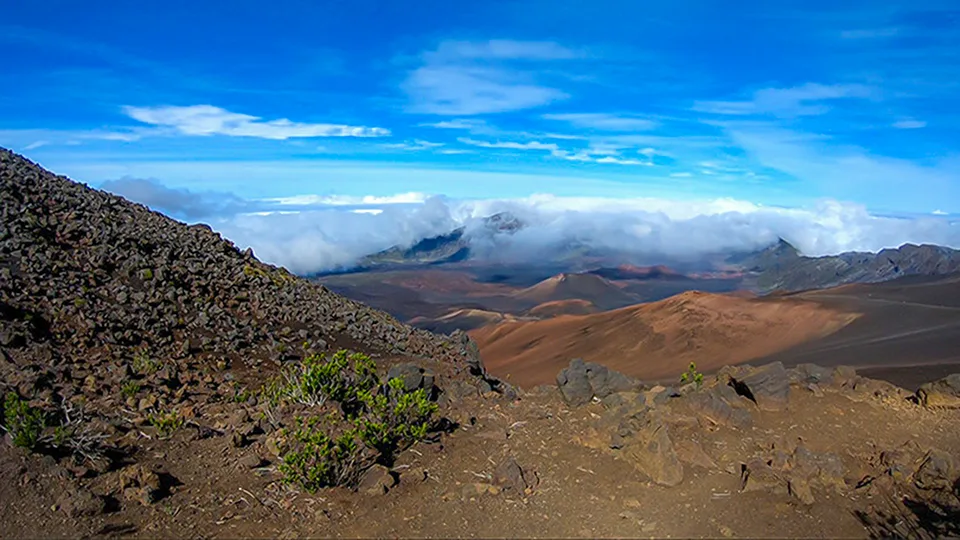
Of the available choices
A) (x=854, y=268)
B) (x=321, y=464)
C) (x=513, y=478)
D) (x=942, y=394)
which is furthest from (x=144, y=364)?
(x=854, y=268)

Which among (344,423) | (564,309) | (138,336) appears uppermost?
(138,336)

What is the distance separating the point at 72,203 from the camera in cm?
1438

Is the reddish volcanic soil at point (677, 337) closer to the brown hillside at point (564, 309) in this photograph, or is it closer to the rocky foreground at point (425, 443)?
the rocky foreground at point (425, 443)

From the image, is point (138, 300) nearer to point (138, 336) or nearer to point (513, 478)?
point (138, 336)

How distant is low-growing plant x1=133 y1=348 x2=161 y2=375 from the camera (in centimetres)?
958

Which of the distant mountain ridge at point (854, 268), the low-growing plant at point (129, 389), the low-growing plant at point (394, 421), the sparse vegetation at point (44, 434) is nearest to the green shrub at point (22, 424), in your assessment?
the sparse vegetation at point (44, 434)

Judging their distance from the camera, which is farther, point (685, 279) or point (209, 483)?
point (685, 279)

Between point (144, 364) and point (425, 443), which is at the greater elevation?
point (144, 364)

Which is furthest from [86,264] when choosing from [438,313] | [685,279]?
[685,279]

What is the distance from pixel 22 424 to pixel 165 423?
143cm

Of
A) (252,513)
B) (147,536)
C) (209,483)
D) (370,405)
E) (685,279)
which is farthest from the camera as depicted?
(685,279)

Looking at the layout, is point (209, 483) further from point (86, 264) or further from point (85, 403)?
point (86, 264)

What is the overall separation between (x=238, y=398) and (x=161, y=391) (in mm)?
967

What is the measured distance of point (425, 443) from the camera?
24.0 feet
